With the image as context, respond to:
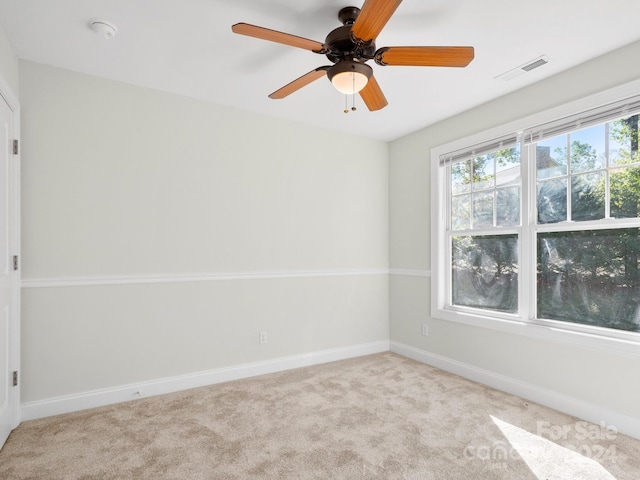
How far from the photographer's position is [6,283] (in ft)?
7.56

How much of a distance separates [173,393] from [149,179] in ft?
5.80

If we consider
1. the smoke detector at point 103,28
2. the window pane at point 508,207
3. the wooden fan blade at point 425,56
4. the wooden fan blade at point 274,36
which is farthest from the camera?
the window pane at point 508,207

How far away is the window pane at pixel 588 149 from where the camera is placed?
8.55 feet

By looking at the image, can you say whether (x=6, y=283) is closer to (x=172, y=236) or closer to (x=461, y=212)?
(x=172, y=236)

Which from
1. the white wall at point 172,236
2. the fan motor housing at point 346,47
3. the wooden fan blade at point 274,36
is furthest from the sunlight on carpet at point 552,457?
the wooden fan blade at point 274,36

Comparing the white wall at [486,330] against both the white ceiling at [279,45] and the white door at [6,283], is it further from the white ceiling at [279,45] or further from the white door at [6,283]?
the white door at [6,283]

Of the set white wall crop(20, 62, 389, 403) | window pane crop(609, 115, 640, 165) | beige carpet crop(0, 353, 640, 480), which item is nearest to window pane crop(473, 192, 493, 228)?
window pane crop(609, 115, 640, 165)

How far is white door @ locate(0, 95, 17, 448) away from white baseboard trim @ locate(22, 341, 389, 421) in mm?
212

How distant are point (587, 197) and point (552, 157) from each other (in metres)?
0.42

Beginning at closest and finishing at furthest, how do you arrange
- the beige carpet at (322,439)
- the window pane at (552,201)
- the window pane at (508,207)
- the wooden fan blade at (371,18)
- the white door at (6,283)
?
the wooden fan blade at (371,18)
the beige carpet at (322,439)
the white door at (6,283)
the window pane at (552,201)
the window pane at (508,207)

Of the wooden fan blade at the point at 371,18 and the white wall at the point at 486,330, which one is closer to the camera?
the wooden fan blade at the point at 371,18

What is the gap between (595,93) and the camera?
99.8 inches

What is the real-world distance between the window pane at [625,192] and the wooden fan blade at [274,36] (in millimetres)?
2152

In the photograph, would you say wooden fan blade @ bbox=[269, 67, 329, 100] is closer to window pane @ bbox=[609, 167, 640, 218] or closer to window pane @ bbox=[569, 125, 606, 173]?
window pane @ bbox=[569, 125, 606, 173]
